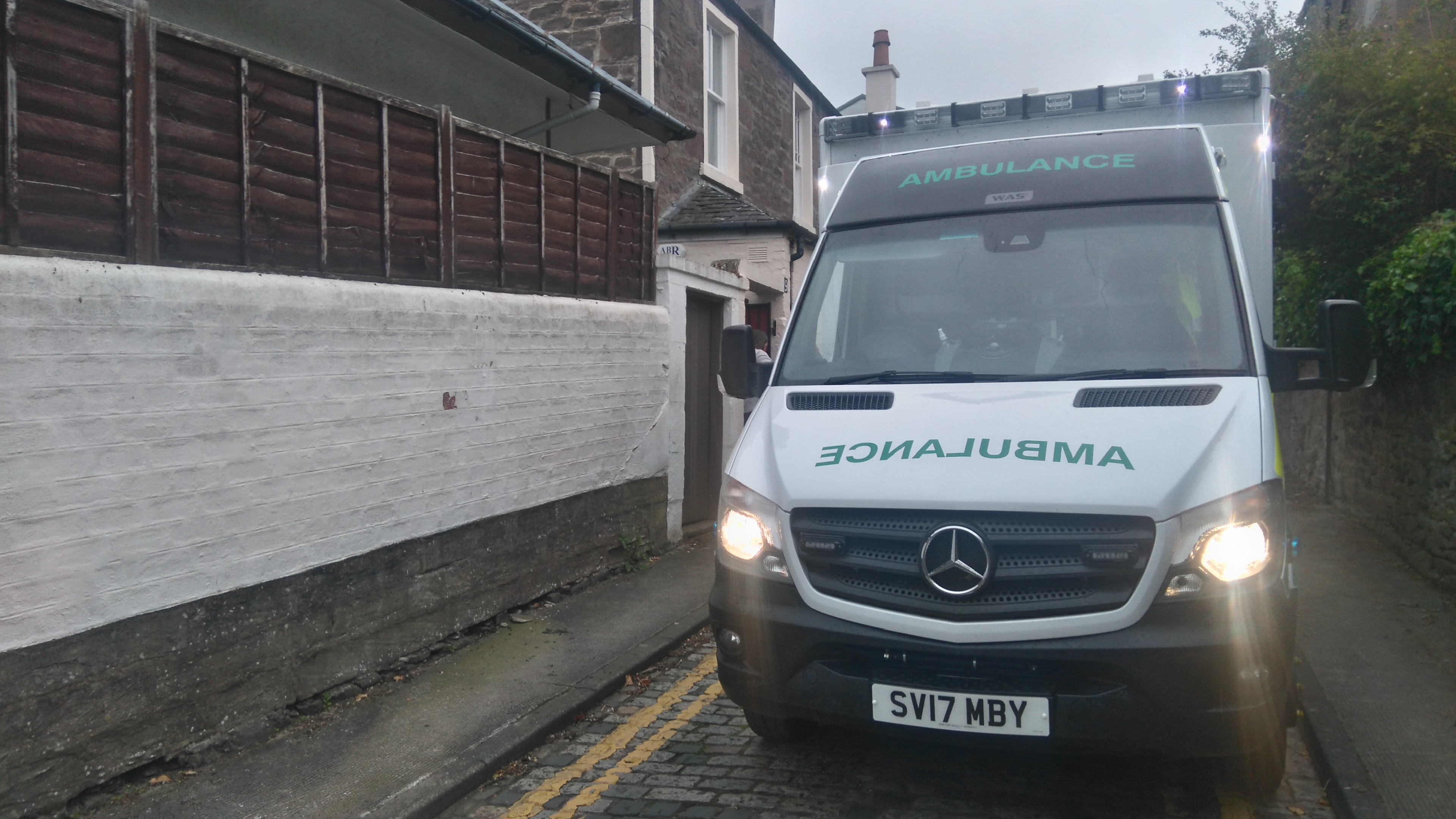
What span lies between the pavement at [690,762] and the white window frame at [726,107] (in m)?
9.90

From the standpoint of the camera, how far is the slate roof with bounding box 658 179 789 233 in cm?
1284

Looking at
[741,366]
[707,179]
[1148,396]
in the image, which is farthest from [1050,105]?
[707,179]

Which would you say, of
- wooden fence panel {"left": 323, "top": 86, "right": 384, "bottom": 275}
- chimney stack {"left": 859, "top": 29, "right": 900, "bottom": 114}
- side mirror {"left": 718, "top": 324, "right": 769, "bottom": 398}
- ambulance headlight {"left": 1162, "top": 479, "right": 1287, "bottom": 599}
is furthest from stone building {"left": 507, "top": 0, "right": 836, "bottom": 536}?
ambulance headlight {"left": 1162, "top": 479, "right": 1287, "bottom": 599}

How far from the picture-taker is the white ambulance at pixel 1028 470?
3379 mm

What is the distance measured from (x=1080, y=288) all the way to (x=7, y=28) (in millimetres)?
4131

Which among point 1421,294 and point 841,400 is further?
point 1421,294

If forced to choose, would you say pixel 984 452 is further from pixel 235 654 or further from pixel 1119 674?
pixel 235 654

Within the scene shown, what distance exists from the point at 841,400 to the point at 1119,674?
148 cm

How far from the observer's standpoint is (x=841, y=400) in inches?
168

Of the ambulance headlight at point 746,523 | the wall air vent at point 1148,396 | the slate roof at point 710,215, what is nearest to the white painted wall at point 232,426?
the ambulance headlight at point 746,523

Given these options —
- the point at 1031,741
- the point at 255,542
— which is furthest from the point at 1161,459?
the point at 255,542

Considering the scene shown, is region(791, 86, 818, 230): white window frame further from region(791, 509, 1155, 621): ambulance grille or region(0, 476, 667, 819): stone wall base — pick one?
region(791, 509, 1155, 621): ambulance grille

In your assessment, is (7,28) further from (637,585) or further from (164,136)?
(637,585)

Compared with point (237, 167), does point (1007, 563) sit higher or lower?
lower
